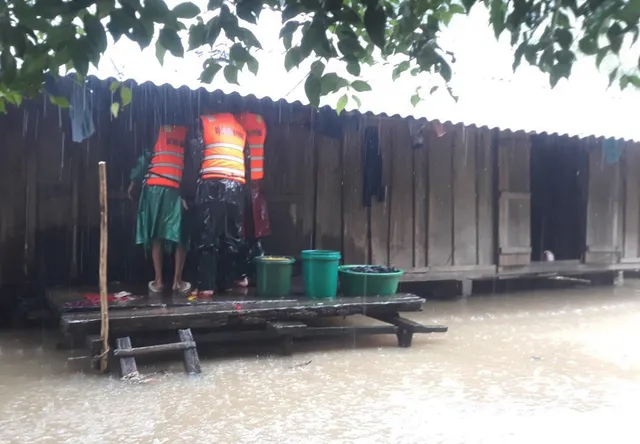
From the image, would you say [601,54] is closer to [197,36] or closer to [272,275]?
[197,36]

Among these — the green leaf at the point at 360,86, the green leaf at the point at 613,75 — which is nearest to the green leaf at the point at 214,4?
the green leaf at the point at 360,86

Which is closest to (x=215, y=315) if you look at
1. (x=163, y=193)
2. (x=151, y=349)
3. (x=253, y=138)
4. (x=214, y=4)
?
(x=151, y=349)

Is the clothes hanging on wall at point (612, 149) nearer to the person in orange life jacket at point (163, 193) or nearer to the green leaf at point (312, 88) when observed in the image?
the person in orange life jacket at point (163, 193)

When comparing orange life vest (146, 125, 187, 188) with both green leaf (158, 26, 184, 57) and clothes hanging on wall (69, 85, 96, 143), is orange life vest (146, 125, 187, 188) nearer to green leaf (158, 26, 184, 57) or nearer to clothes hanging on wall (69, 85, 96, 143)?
clothes hanging on wall (69, 85, 96, 143)

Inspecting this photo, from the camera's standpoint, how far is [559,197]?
11016 mm

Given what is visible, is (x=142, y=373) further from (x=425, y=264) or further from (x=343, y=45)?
(x=425, y=264)

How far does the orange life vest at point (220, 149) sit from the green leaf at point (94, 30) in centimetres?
390

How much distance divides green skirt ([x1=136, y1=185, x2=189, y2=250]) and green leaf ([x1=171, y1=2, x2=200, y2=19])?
3.95 metres

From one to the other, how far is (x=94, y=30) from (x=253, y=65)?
66 cm

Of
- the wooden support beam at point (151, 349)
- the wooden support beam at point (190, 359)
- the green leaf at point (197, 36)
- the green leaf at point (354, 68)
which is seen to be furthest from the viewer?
the wooden support beam at point (190, 359)

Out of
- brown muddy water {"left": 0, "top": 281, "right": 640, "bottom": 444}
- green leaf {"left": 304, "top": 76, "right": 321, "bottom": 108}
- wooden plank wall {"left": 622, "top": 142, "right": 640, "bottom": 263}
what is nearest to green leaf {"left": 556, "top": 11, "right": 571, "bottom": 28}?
green leaf {"left": 304, "top": 76, "right": 321, "bottom": 108}

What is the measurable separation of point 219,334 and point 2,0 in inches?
155

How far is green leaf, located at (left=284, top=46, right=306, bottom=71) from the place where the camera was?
222 cm

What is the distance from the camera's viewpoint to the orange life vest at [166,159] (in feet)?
19.1
